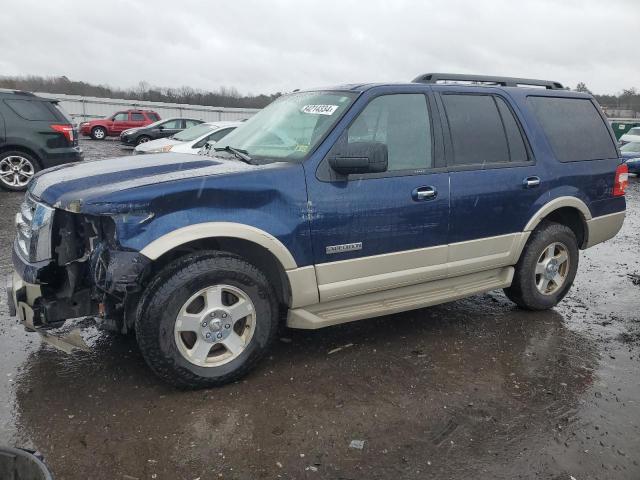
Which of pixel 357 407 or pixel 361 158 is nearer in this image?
pixel 357 407

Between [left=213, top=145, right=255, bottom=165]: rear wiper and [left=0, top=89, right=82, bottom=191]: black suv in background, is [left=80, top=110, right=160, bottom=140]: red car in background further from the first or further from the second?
[left=213, top=145, right=255, bottom=165]: rear wiper

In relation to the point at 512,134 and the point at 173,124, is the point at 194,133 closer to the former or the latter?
the point at 512,134

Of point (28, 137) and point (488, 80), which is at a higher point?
point (488, 80)

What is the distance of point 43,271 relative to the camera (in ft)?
9.91

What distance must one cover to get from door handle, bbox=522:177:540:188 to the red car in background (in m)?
25.6

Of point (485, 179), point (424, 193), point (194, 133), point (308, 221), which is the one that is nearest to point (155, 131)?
point (194, 133)

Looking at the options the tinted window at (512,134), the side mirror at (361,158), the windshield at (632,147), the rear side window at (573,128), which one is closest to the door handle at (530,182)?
the tinted window at (512,134)

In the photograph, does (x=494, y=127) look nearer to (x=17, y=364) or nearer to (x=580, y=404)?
(x=580, y=404)

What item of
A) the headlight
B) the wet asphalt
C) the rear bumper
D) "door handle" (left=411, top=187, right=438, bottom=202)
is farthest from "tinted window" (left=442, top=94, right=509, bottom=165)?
the headlight

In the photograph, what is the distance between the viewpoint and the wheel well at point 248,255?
10.4ft

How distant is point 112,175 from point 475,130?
2.70m

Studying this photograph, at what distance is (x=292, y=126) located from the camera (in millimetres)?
3840

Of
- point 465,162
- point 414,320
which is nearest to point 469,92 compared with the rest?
point 465,162

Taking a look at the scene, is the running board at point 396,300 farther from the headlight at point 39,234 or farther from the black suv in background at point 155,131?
the black suv in background at point 155,131
